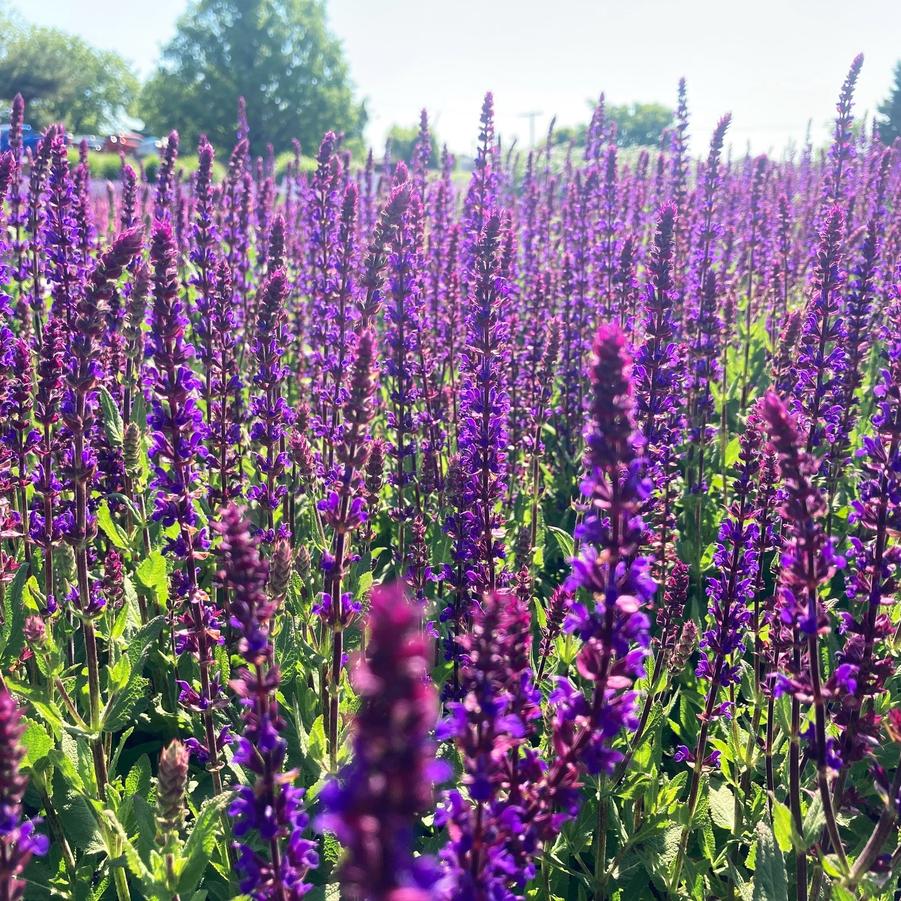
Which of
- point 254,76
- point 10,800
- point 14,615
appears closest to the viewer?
point 10,800

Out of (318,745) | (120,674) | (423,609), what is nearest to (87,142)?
(120,674)

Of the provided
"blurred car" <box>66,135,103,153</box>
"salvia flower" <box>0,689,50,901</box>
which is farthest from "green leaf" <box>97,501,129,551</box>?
"blurred car" <box>66,135,103,153</box>

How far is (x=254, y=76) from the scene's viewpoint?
226 feet

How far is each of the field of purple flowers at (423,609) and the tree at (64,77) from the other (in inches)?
2846

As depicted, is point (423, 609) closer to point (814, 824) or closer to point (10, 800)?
point (10, 800)

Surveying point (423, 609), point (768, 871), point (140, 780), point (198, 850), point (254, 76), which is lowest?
point (140, 780)

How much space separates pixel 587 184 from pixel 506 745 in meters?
11.0

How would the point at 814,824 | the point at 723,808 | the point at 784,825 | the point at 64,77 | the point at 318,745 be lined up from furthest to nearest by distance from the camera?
the point at 64,77
the point at 723,808
the point at 318,745
the point at 814,824
the point at 784,825

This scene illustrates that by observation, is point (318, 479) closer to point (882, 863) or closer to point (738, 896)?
point (738, 896)

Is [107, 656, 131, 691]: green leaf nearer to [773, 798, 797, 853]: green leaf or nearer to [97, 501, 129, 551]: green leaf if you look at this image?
[97, 501, 129, 551]: green leaf

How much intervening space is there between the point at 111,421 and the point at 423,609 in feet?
11.0

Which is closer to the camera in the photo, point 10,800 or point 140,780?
point 10,800

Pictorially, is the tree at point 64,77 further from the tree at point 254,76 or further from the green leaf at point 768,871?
the green leaf at point 768,871

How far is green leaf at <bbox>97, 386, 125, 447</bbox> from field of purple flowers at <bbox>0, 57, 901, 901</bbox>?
0.03 metres
